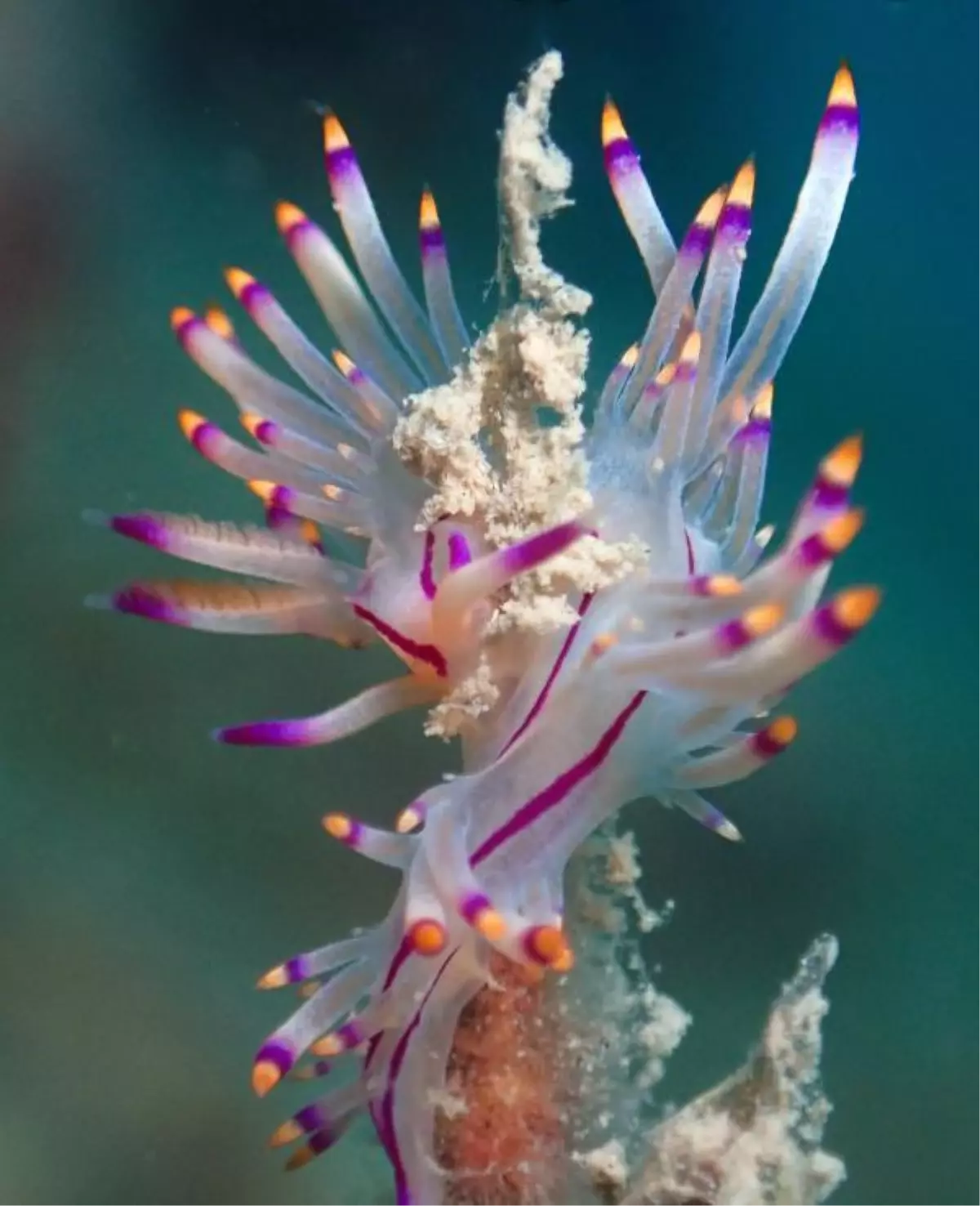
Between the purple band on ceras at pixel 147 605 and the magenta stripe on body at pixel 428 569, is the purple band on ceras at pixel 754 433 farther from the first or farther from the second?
the purple band on ceras at pixel 147 605

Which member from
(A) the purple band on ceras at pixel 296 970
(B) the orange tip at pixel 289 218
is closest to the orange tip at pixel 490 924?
(A) the purple band on ceras at pixel 296 970

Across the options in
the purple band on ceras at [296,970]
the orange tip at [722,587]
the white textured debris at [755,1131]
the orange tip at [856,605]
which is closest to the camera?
the orange tip at [856,605]

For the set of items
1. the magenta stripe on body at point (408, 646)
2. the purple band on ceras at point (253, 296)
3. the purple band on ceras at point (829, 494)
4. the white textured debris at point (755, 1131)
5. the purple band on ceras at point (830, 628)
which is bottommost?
the white textured debris at point (755, 1131)

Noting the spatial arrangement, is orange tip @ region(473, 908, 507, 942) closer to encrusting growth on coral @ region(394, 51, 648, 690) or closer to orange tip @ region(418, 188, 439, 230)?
encrusting growth on coral @ region(394, 51, 648, 690)

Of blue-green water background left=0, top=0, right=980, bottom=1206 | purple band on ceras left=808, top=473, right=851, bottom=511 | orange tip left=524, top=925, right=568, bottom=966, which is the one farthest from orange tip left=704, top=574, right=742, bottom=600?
blue-green water background left=0, top=0, right=980, bottom=1206

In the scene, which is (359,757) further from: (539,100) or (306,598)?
(539,100)

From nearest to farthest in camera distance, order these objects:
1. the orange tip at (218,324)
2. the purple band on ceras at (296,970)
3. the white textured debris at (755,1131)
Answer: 1. the purple band on ceras at (296,970)
2. the white textured debris at (755,1131)
3. the orange tip at (218,324)
